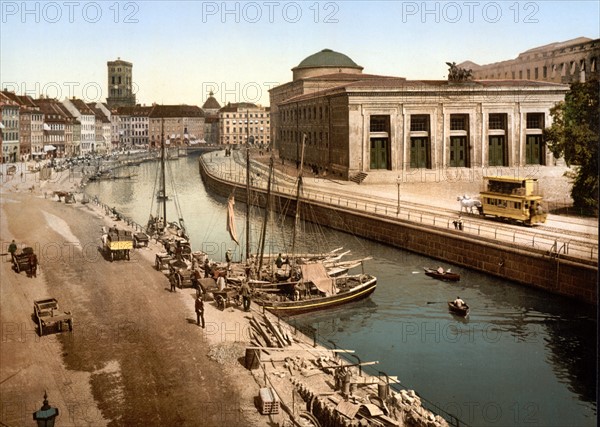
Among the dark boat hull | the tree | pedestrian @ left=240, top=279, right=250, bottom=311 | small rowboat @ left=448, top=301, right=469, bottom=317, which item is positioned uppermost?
the tree

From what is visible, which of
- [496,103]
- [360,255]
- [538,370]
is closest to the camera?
[538,370]

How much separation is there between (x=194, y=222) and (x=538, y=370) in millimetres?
37631

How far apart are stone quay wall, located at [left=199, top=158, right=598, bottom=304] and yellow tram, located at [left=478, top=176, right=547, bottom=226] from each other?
5831mm

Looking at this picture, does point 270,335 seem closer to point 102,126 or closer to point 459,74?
point 459,74

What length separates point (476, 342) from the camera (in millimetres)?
28469

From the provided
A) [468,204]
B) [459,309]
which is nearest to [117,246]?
[459,309]

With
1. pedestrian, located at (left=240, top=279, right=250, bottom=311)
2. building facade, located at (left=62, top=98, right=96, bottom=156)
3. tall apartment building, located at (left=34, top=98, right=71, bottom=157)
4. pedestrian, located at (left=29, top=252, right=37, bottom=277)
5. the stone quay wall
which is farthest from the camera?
building facade, located at (left=62, top=98, right=96, bottom=156)

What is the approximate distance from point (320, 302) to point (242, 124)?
13072 cm

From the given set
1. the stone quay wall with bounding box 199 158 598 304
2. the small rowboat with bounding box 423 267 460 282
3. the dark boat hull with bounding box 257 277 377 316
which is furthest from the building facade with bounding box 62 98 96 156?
the dark boat hull with bounding box 257 277 377 316

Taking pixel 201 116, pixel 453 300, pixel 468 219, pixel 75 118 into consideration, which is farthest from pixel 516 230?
pixel 201 116

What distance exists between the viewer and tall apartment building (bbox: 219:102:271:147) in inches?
5561

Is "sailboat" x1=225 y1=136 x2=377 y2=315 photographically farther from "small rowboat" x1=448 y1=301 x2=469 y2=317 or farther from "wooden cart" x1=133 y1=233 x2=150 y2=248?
"wooden cart" x1=133 y1=233 x2=150 y2=248

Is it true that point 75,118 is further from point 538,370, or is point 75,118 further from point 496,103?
point 538,370

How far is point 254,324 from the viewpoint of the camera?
2519 centimetres
